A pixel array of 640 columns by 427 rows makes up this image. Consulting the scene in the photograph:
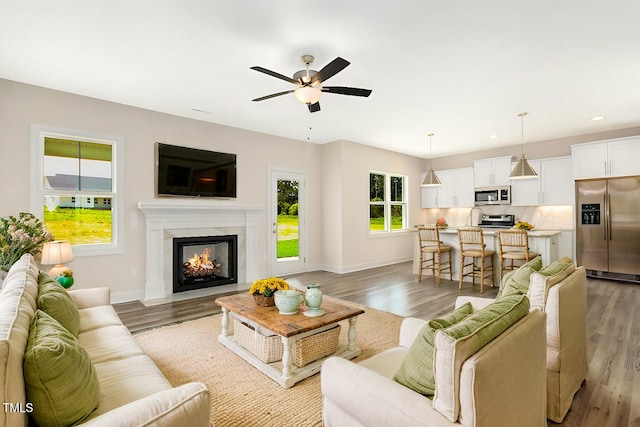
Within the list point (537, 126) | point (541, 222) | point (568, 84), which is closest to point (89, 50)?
point (568, 84)

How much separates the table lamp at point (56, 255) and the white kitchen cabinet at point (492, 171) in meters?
7.72

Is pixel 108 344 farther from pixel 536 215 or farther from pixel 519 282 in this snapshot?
pixel 536 215

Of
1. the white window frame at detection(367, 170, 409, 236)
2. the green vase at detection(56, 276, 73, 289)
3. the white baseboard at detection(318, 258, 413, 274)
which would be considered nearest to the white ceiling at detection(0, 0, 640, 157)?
the green vase at detection(56, 276, 73, 289)

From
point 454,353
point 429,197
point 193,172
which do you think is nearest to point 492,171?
point 429,197

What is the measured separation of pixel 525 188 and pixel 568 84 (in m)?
3.49

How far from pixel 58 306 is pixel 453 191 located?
792 cm

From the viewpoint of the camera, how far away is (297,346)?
95.7 inches

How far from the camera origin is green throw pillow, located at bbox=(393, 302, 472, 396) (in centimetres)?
128

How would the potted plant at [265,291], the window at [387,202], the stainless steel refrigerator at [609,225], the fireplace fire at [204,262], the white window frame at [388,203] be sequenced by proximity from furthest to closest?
the window at [387,202], the white window frame at [388,203], the stainless steel refrigerator at [609,225], the fireplace fire at [204,262], the potted plant at [265,291]

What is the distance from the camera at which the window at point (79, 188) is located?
396 centimetres

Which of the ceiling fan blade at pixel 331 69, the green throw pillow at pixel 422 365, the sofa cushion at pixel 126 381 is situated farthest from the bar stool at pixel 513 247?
the sofa cushion at pixel 126 381

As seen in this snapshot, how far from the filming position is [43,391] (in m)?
1.05

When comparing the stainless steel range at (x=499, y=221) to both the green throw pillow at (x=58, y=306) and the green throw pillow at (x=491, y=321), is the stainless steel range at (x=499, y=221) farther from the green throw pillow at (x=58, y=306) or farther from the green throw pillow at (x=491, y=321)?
the green throw pillow at (x=58, y=306)

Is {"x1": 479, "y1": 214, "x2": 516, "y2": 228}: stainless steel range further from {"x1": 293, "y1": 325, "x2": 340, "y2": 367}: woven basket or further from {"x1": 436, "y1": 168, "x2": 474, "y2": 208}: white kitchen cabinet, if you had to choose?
{"x1": 293, "y1": 325, "x2": 340, "y2": 367}: woven basket
